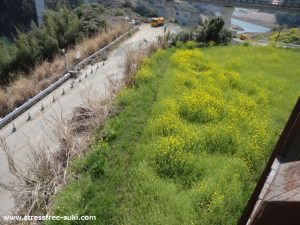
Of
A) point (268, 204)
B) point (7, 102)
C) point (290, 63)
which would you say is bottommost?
point (7, 102)

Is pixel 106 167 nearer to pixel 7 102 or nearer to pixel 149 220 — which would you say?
pixel 149 220

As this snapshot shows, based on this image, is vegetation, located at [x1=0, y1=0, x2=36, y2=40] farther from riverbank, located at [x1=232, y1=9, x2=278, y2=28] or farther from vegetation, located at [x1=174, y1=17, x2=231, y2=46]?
riverbank, located at [x1=232, y1=9, x2=278, y2=28]

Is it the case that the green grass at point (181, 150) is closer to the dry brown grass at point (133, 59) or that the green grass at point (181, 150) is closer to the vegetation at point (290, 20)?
the dry brown grass at point (133, 59)

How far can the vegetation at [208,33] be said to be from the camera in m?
17.0

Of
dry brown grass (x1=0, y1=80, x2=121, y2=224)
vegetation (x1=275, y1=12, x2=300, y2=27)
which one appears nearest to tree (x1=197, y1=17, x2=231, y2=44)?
dry brown grass (x1=0, y1=80, x2=121, y2=224)

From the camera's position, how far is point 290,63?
13.9 meters

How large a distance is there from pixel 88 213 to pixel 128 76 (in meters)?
6.31

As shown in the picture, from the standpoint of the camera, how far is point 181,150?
242 inches

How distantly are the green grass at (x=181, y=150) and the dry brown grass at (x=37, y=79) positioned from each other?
17.7 ft

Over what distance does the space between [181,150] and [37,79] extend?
10.1 m

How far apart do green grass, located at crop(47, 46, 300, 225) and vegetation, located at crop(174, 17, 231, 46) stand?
6.73 metres

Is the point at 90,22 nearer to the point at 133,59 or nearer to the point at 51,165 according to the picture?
the point at 133,59

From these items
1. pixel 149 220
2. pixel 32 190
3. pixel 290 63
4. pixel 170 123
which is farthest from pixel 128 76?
pixel 290 63

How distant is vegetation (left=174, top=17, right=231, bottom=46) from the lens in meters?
17.0
